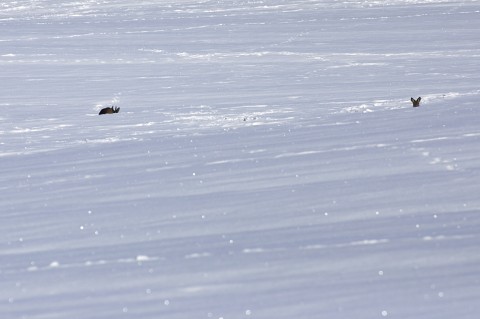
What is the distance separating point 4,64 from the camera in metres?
19.4

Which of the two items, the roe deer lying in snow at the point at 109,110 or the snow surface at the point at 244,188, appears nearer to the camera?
the snow surface at the point at 244,188

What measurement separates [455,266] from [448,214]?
3.77 feet

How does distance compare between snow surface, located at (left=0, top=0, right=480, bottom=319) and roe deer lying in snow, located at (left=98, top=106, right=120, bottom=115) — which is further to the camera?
roe deer lying in snow, located at (left=98, top=106, right=120, bottom=115)

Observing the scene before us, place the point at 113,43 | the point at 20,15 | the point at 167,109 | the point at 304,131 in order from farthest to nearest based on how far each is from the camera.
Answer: the point at 20,15, the point at 113,43, the point at 167,109, the point at 304,131

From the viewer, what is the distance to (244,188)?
7.98 meters

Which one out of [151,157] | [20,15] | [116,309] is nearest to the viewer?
[116,309]

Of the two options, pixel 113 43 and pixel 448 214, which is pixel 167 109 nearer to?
pixel 448 214

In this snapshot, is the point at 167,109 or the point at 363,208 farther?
the point at 167,109

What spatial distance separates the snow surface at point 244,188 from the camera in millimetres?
5508

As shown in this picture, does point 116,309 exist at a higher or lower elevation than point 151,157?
higher

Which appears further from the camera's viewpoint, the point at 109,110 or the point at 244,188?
the point at 109,110

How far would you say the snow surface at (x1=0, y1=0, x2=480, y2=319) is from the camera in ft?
18.1

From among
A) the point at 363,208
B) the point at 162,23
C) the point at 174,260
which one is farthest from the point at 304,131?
the point at 162,23

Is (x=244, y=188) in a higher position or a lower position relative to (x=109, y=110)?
higher
